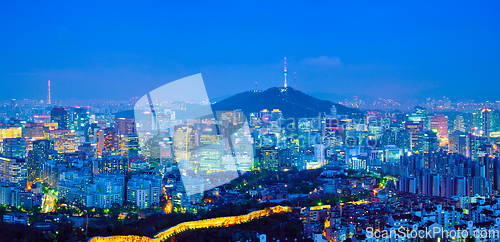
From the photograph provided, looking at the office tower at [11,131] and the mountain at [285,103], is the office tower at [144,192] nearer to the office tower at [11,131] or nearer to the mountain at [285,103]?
the office tower at [11,131]

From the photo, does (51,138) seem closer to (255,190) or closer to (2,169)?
(2,169)

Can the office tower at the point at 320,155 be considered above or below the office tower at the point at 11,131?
below

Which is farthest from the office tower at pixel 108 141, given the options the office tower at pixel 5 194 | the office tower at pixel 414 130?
the office tower at pixel 414 130

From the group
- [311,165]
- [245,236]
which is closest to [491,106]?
[311,165]

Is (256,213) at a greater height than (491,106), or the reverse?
(491,106)

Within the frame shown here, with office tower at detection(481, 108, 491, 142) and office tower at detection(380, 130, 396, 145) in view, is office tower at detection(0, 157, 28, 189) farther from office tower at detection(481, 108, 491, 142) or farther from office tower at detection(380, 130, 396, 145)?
office tower at detection(481, 108, 491, 142)

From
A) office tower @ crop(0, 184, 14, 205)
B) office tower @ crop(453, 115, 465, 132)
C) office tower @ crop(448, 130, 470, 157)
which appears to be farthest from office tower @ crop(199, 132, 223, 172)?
office tower @ crop(453, 115, 465, 132)

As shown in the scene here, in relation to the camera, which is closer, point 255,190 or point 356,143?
point 255,190
